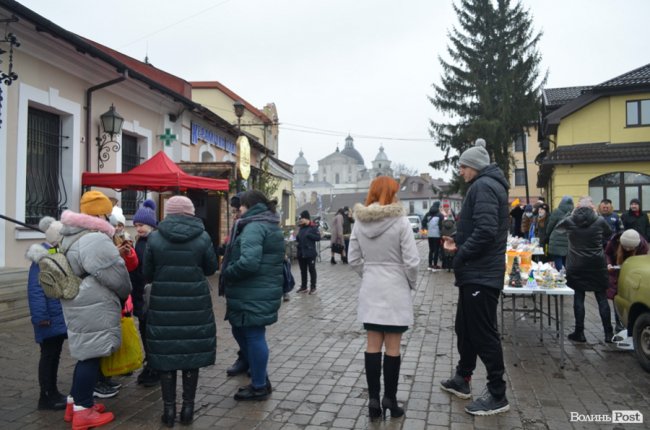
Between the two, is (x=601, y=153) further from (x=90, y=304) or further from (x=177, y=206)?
(x=90, y=304)

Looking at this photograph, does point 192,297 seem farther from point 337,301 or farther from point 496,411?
point 337,301

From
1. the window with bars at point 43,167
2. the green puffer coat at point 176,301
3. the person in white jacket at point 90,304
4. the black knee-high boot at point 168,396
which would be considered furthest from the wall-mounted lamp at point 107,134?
the black knee-high boot at point 168,396

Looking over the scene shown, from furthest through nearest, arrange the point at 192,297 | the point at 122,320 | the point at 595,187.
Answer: the point at 595,187
the point at 122,320
the point at 192,297

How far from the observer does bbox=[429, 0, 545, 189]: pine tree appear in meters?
27.2

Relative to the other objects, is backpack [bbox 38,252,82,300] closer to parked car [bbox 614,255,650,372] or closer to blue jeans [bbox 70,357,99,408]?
blue jeans [bbox 70,357,99,408]

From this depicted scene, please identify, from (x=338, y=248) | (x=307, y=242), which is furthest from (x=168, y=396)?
(x=338, y=248)

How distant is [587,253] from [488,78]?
24.0 meters

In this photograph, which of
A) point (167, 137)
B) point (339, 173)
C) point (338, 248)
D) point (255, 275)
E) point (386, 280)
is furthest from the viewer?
point (339, 173)

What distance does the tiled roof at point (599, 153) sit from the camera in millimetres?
21281

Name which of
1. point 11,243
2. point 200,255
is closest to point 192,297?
point 200,255

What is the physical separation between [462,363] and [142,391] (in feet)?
9.64

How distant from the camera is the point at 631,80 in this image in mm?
21719

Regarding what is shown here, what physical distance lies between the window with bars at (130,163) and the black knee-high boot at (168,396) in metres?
8.53

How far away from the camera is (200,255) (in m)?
4.10
